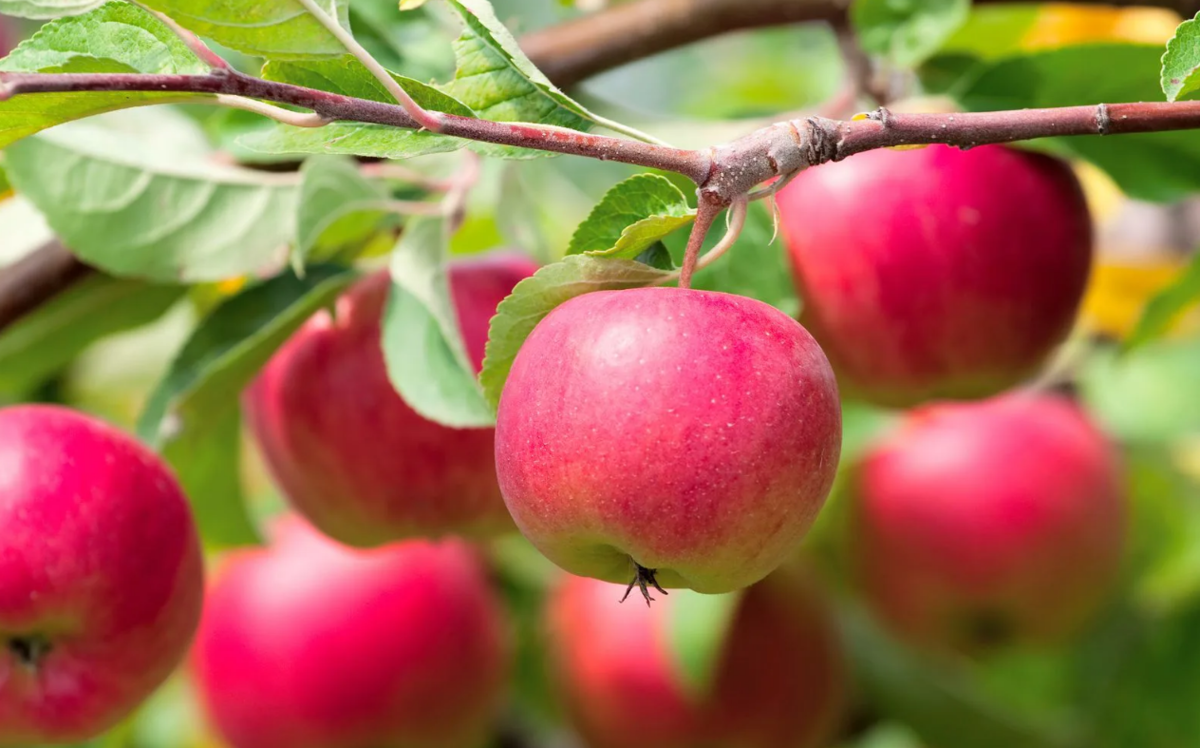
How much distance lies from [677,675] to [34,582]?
0.79 meters

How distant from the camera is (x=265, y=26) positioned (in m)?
0.55

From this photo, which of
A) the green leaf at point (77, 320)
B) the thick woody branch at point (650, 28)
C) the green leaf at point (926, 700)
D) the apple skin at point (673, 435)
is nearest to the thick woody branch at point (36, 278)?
the green leaf at point (77, 320)

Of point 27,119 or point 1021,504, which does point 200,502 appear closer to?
point 27,119

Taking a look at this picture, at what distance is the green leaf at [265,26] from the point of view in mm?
542

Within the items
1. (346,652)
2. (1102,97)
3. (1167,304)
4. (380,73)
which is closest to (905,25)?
(1102,97)

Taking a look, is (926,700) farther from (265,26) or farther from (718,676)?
(265,26)

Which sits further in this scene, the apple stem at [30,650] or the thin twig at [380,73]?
the apple stem at [30,650]

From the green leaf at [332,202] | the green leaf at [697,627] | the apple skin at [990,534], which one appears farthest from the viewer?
the apple skin at [990,534]

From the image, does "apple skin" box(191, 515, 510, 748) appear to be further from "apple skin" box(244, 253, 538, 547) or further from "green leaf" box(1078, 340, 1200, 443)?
"green leaf" box(1078, 340, 1200, 443)

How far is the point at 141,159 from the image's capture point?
885 millimetres

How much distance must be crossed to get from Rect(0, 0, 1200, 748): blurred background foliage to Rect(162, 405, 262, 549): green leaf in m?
0.10

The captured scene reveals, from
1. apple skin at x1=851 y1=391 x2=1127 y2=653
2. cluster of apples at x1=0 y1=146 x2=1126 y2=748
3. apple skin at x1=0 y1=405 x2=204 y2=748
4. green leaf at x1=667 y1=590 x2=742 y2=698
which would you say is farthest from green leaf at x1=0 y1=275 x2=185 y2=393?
apple skin at x1=851 y1=391 x2=1127 y2=653

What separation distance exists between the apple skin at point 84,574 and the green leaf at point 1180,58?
554 millimetres

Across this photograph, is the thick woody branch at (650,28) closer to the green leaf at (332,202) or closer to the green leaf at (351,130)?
the green leaf at (332,202)
